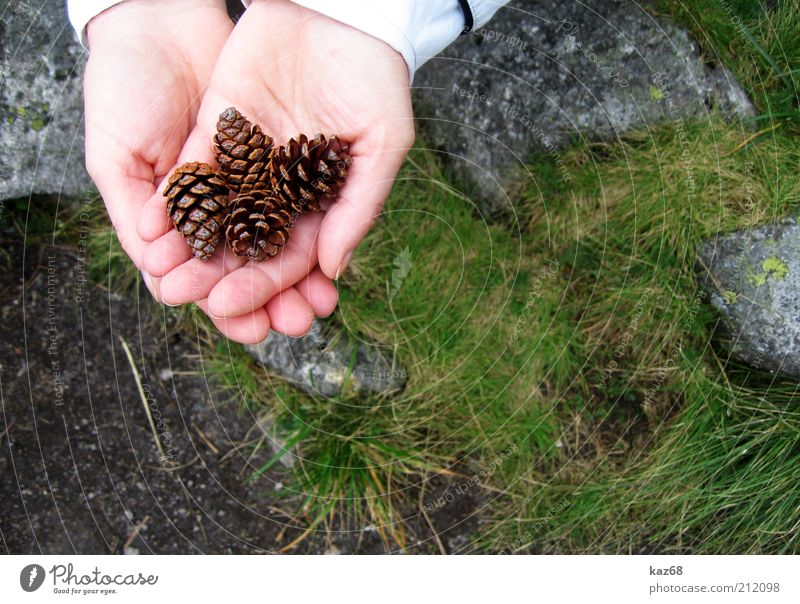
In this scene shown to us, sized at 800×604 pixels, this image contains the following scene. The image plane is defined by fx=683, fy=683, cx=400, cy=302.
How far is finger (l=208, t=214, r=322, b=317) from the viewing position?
3.24ft

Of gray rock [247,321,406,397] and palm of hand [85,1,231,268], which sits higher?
palm of hand [85,1,231,268]

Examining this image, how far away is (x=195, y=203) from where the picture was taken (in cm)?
98

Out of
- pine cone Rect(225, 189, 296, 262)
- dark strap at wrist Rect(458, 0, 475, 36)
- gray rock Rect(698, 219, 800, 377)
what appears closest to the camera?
pine cone Rect(225, 189, 296, 262)

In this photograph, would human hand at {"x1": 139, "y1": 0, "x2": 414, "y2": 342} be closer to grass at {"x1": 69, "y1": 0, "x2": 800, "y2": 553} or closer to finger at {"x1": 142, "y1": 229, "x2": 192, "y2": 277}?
finger at {"x1": 142, "y1": 229, "x2": 192, "y2": 277}

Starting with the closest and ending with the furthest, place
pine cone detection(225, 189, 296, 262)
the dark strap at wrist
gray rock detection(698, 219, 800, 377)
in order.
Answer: pine cone detection(225, 189, 296, 262) < the dark strap at wrist < gray rock detection(698, 219, 800, 377)

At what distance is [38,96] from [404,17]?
2.51ft

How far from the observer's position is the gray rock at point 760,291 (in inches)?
48.0

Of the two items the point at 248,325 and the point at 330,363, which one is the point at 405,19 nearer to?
the point at 248,325

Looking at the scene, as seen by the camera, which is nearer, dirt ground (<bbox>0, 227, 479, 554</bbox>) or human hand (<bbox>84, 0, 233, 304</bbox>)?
human hand (<bbox>84, 0, 233, 304</bbox>)

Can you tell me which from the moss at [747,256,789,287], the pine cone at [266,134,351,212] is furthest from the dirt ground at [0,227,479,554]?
the moss at [747,256,789,287]

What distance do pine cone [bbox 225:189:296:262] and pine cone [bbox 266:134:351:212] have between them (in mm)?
22

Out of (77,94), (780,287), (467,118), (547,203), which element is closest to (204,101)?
(77,94)

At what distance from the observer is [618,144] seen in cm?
130

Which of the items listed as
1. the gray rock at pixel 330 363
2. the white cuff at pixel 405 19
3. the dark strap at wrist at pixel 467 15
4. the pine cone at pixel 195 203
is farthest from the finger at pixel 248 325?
the dark strap at wrist at pixel 467 15
